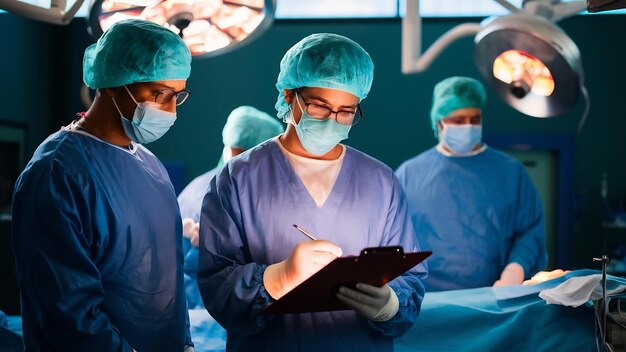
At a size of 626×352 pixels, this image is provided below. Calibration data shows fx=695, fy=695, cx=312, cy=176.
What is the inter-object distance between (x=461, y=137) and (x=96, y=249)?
2022 mm

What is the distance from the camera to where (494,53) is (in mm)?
2307

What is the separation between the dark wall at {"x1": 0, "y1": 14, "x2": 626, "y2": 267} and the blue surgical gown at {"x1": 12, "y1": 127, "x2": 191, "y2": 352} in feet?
11.7

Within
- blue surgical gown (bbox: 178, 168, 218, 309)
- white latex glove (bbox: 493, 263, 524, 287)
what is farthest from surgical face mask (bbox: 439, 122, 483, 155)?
blue surgical gown (bbox: 178, 168, 218, 309)

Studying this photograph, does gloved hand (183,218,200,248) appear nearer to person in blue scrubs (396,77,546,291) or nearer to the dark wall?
person in blue scrubs (396,77,546,291)

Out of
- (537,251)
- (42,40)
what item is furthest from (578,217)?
(42,40)

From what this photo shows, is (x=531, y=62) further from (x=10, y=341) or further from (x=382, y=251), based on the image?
(x=10, y=341)

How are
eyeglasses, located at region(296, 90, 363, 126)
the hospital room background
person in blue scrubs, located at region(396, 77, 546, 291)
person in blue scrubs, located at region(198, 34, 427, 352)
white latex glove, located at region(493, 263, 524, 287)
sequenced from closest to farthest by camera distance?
person in blue scrubs, located at region(198, 34, 427, 352)
eyeglasses, located at region(296, 90, 363, 126)
white latex glove, located at region(493, 263, 524, 287)
person in blue scrubs, located at region(396, 77, 546, 291)
the hospital room background

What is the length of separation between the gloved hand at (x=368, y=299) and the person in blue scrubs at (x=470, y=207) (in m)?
Result: 1.43

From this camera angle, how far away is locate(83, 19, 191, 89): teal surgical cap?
5.60ft

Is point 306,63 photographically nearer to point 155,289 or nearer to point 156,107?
point 156,107

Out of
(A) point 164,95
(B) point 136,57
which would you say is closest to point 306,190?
(A) point 164,95

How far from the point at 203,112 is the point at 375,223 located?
3844 mm

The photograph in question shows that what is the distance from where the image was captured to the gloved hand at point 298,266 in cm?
150

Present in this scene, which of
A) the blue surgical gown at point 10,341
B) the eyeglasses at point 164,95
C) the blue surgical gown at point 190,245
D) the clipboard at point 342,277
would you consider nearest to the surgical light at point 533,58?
the clipboard at point 342,277
